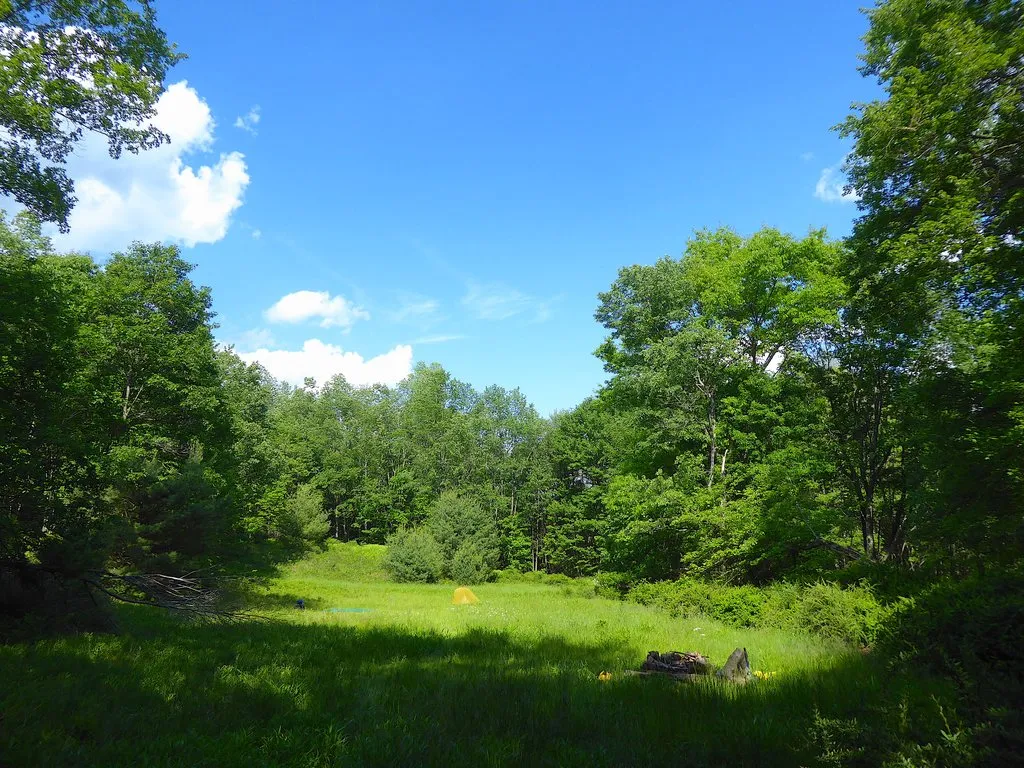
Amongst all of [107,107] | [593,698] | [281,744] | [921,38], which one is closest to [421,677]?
[593,698]

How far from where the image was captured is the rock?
855cm

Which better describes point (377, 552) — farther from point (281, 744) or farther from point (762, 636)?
point (281, 744)

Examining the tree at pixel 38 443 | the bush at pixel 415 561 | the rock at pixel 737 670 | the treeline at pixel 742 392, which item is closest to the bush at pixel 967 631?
the treeline at pixel 742 392

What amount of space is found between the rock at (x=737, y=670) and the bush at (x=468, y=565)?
3236 cm

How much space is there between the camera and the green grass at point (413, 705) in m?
5.20

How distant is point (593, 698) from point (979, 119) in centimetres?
1217

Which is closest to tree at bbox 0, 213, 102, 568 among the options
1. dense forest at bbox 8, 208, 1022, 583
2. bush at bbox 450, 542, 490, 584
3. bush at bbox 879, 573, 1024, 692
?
dense forest at bbox 8, 208, 1022, 583

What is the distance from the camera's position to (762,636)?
13.2 metres

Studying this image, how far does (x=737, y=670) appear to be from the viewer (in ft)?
28.5

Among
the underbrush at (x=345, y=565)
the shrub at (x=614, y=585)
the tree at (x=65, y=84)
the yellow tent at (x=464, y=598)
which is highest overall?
the tree at (x=65, y=84)

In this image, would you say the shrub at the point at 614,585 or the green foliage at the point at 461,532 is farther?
the green foliage at the point at 461,532

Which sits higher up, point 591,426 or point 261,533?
point 591,426

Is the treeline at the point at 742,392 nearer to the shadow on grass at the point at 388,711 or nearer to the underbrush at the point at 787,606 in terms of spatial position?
the underbrush at the point at 787,606

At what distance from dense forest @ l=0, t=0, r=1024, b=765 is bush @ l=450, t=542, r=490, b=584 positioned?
0.49ft
